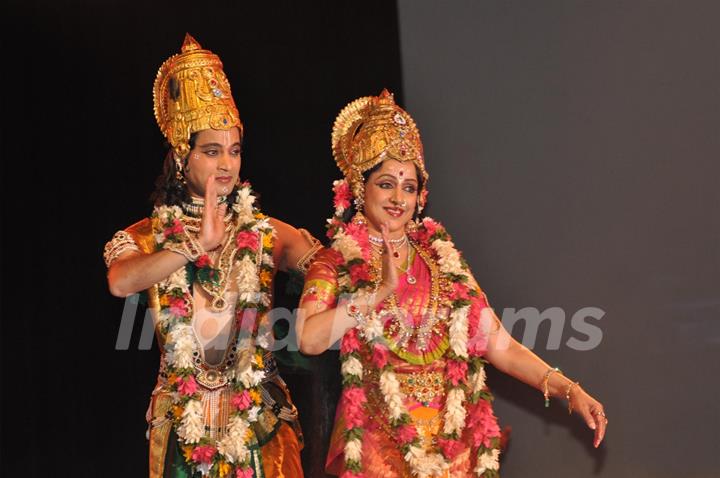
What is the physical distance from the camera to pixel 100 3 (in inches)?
162

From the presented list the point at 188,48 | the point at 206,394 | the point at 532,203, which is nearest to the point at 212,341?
the point at 206,394

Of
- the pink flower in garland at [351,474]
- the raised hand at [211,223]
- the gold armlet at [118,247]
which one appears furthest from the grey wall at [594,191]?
the gold armlet at [118,247]

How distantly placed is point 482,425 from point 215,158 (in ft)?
3.80

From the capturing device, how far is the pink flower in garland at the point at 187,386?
10.7ft

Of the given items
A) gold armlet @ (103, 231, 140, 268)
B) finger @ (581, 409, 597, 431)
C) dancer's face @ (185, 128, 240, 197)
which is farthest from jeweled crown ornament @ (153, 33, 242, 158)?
finger @ (581, 409, 597, 431)

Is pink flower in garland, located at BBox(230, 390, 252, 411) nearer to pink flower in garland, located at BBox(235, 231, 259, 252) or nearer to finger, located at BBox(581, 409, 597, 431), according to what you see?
pink flower in garland, located at BBox(235, 231, 259, 252)

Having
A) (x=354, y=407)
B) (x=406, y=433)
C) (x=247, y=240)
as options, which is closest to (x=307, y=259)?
(x=247, y=240)

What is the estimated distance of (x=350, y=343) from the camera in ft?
10.6

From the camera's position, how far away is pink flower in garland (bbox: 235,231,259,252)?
3.43 meters

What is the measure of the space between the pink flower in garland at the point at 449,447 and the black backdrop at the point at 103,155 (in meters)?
0.88

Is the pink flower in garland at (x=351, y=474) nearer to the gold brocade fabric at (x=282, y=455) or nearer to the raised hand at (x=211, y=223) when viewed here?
the gold brocade fabric at (x=282, y=455)

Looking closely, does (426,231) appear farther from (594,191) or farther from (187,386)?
(187,386)

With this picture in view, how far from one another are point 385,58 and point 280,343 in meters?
1.23

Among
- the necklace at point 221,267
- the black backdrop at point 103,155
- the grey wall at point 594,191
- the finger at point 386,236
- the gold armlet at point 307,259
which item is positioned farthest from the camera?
the black backdrop at point 103,155
